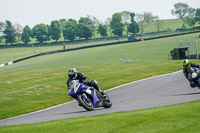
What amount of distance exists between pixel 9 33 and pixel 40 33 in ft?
47.7

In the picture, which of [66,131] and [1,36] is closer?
[66,131]

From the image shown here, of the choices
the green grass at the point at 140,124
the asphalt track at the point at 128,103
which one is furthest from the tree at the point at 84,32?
the green grass at the point at 140,124

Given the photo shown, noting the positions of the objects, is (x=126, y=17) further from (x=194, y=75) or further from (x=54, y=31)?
(x=194, y=75)

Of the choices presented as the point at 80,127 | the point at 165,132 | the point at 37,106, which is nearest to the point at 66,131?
the point at 80,127

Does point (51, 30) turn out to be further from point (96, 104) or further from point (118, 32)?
point (96, 104)

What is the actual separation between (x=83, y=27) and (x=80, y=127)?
157 metres

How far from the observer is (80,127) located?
10273 mm

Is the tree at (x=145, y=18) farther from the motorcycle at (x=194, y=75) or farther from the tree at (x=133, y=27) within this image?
the motorcycle at (x=194, y=75)

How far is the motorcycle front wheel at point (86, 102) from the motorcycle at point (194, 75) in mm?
4876

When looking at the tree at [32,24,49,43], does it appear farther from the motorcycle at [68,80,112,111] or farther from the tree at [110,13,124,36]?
the motorcycle at [68,80,112,111]

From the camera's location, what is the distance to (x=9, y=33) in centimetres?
16425

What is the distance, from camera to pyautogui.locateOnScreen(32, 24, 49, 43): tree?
17050 cm

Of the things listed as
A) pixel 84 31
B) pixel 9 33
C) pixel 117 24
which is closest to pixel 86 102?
pixel 84 31

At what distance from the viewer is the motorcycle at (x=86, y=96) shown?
14.1m
